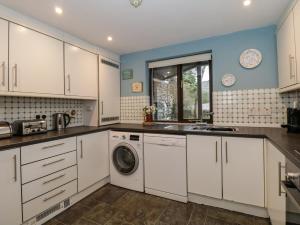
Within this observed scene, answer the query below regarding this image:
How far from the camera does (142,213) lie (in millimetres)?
1873

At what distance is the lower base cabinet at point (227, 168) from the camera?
174 centimetres

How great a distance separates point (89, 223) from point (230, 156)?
1.62 meters

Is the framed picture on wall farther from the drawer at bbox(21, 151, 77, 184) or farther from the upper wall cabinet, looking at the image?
the upper wall cabinet

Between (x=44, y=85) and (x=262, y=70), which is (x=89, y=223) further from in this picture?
(x=262, y=70)

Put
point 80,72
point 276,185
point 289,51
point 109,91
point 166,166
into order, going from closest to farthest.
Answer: point 276,185 → point 289,51 → point 166,166 → point 80,72 → point 109,91

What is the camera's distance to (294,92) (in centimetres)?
214

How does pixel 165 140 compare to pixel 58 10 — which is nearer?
pixel 58 10

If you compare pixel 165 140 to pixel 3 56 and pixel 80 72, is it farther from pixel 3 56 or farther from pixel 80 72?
pixel 3 56

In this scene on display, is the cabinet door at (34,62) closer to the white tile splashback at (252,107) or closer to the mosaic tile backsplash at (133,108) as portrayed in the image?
the mosaic tile backsplash at (133,108)

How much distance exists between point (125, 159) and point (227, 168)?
4.61 feet

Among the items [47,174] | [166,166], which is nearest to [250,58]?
[166,166]

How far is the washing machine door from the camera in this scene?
2.35 metres

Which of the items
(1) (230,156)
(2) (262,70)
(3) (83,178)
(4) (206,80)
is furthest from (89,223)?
(2) (262,70)

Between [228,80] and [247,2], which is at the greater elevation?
[247,2]
